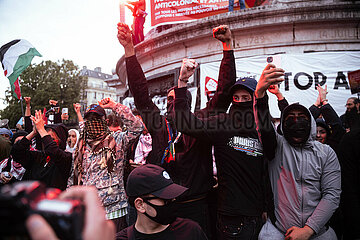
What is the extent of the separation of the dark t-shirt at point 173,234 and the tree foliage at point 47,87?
30.3m

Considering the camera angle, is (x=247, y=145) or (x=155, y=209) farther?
(x=247, y=145)

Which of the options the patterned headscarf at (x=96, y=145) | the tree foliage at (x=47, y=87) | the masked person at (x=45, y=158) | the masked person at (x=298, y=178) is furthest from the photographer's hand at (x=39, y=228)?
the tree foliage at (x=47, y=87)

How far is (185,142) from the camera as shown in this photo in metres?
2.74

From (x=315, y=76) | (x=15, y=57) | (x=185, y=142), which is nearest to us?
(x=185, y=142)

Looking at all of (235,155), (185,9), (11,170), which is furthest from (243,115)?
(185,9)

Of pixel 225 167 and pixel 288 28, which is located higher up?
pixel 288 28

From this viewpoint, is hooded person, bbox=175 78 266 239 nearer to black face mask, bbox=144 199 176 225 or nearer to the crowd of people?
the crowd of people

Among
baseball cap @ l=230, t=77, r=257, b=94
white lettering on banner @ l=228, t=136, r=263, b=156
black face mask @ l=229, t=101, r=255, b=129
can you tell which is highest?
baseball cap @ l=230, t=77, r=257, b=94

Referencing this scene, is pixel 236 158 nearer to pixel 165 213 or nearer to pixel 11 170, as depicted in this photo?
pixel 165 213

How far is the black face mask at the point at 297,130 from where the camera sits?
238cm

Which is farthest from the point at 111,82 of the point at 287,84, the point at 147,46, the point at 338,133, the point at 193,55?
the point at 338,133

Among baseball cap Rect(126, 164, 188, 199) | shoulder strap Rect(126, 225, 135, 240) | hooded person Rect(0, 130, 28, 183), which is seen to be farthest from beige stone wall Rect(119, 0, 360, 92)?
shoulder strap Rect(126, 225, 135, 240)

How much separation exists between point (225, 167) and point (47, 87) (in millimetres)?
32341

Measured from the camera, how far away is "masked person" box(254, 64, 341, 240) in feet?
7.18
